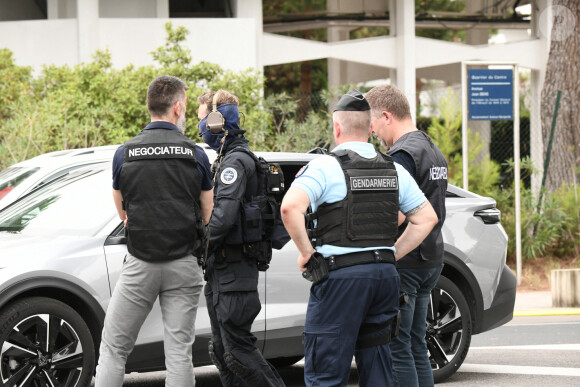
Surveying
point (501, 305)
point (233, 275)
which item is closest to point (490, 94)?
point (501, 305)

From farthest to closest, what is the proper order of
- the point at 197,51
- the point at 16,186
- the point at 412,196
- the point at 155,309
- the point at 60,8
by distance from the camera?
the point at 60,8 → the point at 197,51 → the point at 16,186 → the point at 155,309 → the point at 412,196

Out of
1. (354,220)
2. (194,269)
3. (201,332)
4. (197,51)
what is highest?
(197,51)

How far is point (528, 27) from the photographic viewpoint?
24297 millimetres

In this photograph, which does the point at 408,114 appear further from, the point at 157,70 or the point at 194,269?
the point at 157,70

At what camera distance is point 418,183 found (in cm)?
566

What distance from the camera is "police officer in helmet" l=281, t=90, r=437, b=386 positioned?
457 centimetres

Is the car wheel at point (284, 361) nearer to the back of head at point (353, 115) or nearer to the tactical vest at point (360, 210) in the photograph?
the tactical vest at point (360, 210)

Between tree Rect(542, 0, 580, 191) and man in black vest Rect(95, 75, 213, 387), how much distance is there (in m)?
11.8

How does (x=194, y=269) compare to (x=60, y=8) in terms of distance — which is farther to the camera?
(x=60, y=8)

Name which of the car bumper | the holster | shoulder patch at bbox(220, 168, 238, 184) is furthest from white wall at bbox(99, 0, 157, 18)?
the holster

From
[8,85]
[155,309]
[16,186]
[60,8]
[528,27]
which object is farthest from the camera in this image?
[528,27]

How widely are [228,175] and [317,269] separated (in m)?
1.19

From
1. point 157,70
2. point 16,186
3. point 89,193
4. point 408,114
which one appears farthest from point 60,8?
point 408,114

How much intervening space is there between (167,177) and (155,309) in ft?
4.21
